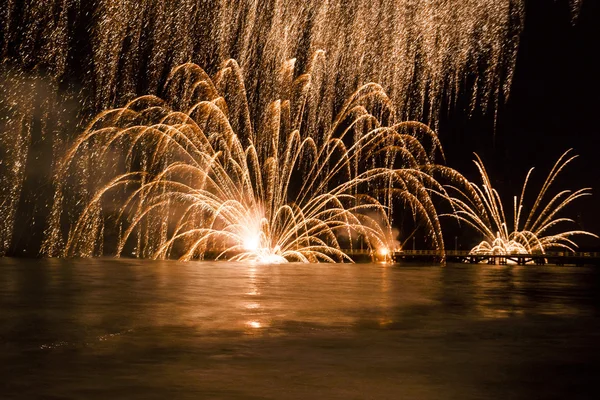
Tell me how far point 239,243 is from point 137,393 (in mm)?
48813

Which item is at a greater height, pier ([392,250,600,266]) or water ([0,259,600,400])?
pier ([392,250,600,266])

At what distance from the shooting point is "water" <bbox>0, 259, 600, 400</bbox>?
8.89 meters

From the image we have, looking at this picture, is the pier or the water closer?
the water

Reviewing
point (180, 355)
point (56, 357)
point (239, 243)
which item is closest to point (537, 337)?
point (180, 355)

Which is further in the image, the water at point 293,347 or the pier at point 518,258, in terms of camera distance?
the pier at point 518,258

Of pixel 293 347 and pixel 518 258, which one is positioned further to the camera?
pixel 518 258

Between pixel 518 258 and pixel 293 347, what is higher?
pixel 518 258

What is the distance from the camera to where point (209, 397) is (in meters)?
8.29

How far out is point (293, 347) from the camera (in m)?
12.0

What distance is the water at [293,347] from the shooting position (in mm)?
8891

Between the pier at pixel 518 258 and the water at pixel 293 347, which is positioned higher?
the pier at pixel 518 258

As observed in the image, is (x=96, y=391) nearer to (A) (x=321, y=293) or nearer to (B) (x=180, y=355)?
(B) (x=180, y=355)

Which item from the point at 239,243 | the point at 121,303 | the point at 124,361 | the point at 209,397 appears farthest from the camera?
the point at 239,243

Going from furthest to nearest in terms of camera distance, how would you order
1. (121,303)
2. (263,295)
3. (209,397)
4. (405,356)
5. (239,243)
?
(239,243), (263,295), (121,303), (405,356), (209,397)
